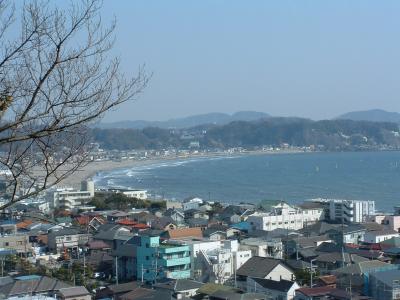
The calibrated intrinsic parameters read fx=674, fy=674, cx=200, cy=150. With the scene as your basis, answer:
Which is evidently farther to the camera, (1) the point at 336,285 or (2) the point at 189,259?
(2) the point at 189,259

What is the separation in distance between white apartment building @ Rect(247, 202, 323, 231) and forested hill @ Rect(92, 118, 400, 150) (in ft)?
128

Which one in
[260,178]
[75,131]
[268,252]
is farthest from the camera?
[260,178]

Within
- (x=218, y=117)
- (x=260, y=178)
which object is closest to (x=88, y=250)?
(x=260, y=178)

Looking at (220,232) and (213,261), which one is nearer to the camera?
(213,261)

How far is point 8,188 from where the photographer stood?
1397mm

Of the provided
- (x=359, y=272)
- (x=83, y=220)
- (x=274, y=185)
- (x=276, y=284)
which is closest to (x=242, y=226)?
(x=83, y=220)

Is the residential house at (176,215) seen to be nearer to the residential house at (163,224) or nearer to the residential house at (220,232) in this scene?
the residential house at (163,224)

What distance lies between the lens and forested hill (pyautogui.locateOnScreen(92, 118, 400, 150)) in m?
51.5

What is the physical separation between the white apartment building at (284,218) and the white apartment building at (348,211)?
0.22 m

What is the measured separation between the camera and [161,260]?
6574 mm

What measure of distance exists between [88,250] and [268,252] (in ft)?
7.02

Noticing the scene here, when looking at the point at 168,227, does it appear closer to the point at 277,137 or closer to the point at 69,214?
the point at 69,214

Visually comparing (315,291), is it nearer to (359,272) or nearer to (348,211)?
(359,272)

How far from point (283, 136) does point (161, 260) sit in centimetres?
4894
